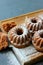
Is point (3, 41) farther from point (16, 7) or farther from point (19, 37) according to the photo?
point (16, 7)

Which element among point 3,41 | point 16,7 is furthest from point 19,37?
point 16,7

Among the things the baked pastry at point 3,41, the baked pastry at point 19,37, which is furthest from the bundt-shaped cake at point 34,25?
the baked pastry at point 3,41

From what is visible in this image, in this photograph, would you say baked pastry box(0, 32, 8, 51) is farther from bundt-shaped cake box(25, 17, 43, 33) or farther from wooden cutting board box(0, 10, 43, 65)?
Answer: bundt-shaped cake box(25, 17, 43, 33)

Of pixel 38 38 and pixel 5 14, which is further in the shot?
pixel 5 14

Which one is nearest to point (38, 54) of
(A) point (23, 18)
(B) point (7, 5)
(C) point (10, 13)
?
(A) point (23, 18)

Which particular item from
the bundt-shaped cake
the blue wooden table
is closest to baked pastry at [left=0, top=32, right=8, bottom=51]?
the bundt-shaped cake

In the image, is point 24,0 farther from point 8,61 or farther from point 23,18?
point 8,61

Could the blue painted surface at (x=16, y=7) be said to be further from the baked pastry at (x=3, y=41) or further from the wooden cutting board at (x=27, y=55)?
the wooden cutting board at (x=27, y=55)
